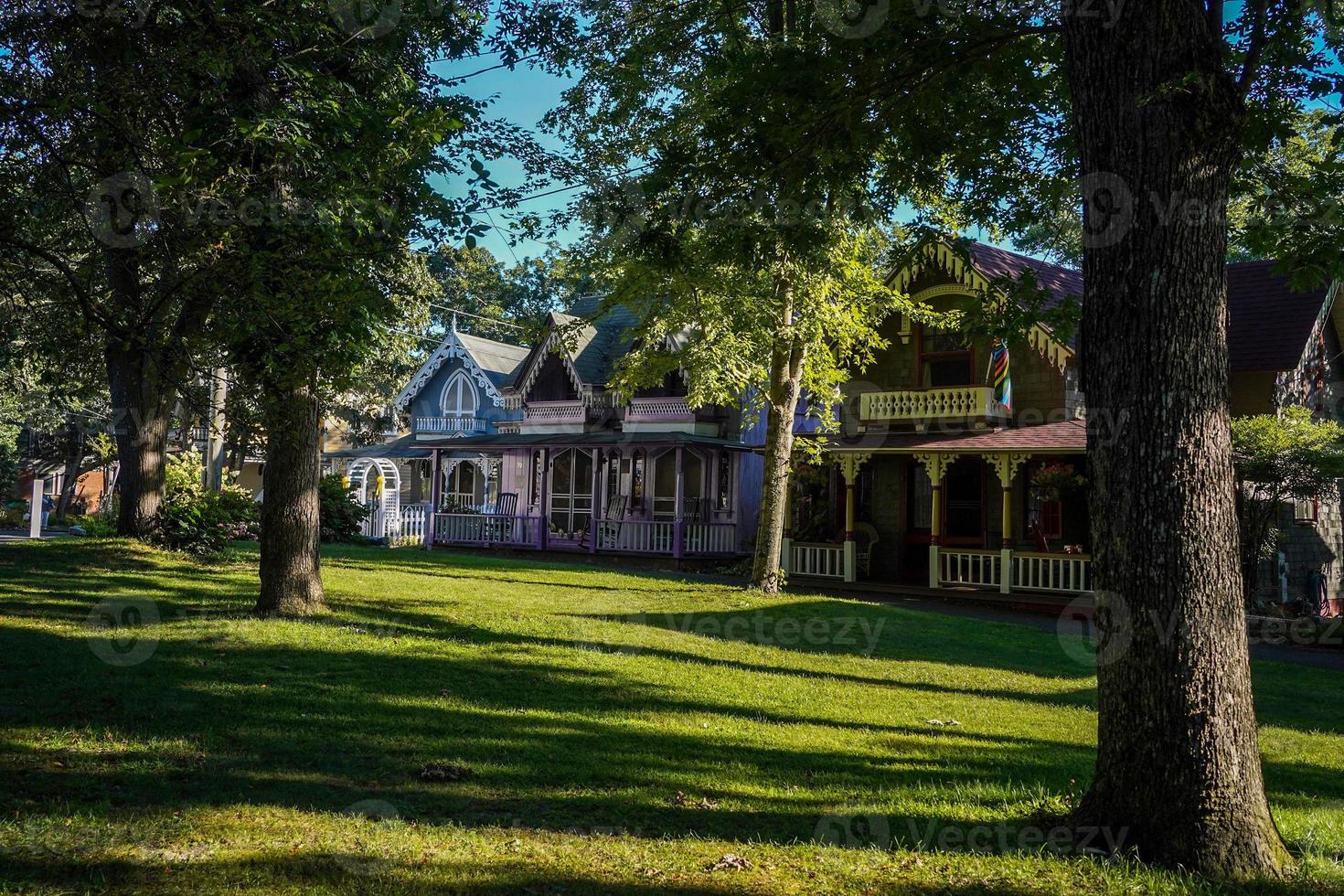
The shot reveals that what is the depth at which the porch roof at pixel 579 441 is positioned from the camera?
28125mm

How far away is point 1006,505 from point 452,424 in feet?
77.6

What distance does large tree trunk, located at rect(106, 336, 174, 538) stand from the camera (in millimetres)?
17062

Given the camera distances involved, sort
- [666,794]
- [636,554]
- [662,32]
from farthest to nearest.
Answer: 1. [636,554]
2. [662,32]
3. [666,794]

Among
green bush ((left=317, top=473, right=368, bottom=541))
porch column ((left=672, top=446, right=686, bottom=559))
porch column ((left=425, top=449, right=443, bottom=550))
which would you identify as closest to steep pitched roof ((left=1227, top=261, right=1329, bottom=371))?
porch column ((left=672, top=446, right=686, bottom=559))

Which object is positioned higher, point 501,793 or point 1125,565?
point 1125,565

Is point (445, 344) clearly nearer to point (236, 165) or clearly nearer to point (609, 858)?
point (236, 165)

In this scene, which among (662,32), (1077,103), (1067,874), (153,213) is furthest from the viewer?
(662,32)

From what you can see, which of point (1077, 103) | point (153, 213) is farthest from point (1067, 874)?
point (153, 213)

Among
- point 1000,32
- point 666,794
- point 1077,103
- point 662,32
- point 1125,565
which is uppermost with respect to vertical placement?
point 662,32

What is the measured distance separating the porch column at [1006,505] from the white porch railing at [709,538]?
9245mm

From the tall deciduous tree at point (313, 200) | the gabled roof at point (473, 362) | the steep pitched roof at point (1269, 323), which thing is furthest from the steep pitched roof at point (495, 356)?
the tall deciduous tree at point (313, 200)

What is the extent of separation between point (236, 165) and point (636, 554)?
2199 cm

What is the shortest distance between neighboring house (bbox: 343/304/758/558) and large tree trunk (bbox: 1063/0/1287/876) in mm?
21458

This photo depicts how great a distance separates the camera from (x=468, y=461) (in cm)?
3950
